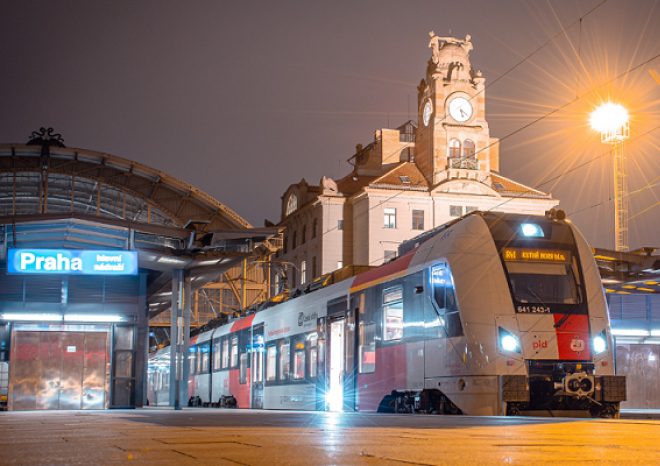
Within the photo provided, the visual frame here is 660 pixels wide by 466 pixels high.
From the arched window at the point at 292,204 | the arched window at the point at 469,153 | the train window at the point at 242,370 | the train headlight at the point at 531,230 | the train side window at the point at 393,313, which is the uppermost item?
the arched window at the point at 469,153

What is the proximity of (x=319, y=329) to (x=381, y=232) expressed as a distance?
44883 mm

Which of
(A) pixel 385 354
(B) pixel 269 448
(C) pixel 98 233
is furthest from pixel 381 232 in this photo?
(B) pixel 269 448

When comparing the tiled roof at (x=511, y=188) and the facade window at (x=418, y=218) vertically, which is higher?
the tiled roof at (x=511, y=188)

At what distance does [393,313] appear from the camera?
16.5 m

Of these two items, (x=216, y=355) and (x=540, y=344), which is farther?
(x=216, y=355)

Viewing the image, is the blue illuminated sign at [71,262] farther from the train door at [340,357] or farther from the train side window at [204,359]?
the train side window at [204,359]

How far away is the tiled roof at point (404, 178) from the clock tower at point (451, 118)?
67 centimetres

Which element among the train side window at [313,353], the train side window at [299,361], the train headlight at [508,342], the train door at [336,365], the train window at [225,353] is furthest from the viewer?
the train window at [225,353]

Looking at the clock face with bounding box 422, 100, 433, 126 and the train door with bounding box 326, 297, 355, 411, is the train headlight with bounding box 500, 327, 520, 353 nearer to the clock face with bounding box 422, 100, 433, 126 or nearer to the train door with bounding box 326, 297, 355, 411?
the train door with bounding box 326, 297, 355, 411

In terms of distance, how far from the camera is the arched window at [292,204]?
76912 millimetres

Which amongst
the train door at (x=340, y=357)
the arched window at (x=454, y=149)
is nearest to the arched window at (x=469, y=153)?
the arched window at (x=454, y=149)

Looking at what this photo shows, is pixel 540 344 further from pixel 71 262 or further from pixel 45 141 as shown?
pixel 45 141

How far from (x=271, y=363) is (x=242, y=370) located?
3182 millimetres

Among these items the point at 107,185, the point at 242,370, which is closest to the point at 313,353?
the point at 242,370
